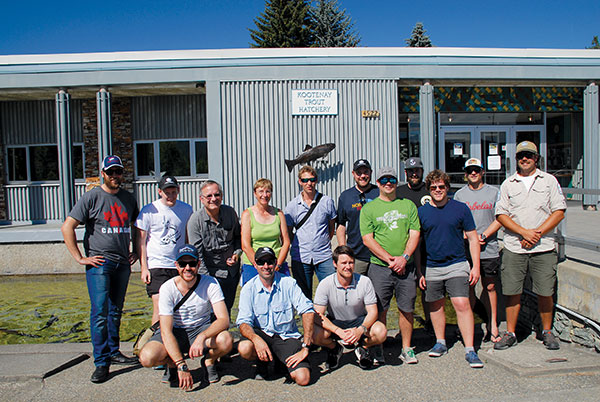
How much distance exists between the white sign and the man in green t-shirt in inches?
224

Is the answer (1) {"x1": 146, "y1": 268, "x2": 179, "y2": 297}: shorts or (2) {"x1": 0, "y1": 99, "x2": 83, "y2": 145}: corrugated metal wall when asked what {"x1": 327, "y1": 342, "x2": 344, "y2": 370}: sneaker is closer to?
(1) {"x1": 146, "y1": 268, "x2": 179, "y2": 297}: shorts

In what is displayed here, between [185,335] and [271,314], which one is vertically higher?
[271,314]

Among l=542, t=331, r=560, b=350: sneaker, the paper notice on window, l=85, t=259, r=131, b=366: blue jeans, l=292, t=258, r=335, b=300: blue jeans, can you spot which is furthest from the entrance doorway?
l=85, t=259, r=131, b=366: blue jeans

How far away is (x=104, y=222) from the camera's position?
4434 millimetres

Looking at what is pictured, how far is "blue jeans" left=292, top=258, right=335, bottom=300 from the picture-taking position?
16.4 ft

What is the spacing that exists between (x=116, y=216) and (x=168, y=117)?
9026mm

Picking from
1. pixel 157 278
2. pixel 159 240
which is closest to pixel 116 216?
pixel 159 240

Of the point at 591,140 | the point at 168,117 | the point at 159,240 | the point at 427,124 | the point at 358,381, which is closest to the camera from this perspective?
the point at 358,381

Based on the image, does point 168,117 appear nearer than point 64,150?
No

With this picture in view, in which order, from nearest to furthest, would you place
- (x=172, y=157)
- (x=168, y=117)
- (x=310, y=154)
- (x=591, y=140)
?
1. (x=310, y=154)
2. (x=591, y=140)
3. (x=168, y=117)
4. (x=172, y=157)

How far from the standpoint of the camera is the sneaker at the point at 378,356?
4.38m

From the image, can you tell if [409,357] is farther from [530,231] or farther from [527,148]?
[527,148]

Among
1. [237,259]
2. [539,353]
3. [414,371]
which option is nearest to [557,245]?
[539,353]

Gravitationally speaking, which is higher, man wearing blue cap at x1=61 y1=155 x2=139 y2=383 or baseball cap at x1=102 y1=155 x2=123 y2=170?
baseball cap at x1=102 y1=155 x2=123 y2=170
